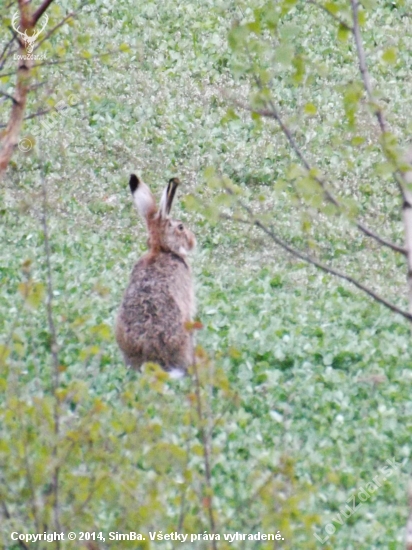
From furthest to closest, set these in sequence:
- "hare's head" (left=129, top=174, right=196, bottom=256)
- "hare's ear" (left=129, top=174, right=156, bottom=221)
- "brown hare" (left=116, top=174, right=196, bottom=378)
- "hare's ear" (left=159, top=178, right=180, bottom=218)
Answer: "hare's ear" (left=129, top=174, right=156, bottom=221) < "hare's head" (left=129, top=174, right=196, bottom=256) < "hare's ear" (left=159, top=178, right=180, bottom=218) < "brown hare" (left=116, top=174, right=196, bottom=378)

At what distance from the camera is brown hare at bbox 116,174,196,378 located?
7.54 meters

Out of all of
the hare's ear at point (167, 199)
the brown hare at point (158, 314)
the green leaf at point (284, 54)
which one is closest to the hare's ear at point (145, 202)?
the hare's ear at point (167, 199)

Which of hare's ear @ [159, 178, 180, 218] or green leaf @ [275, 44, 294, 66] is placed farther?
hare's ear @ [159, 178, 180, 218]

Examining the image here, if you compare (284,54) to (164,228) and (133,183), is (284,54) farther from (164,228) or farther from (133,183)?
(133,183)

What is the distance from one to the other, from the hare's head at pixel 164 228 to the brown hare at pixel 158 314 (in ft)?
0.23

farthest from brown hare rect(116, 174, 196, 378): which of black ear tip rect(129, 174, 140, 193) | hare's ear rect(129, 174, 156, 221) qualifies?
black ear tip rect(129, 174, 140, 193)

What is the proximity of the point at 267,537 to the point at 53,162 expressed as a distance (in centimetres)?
956

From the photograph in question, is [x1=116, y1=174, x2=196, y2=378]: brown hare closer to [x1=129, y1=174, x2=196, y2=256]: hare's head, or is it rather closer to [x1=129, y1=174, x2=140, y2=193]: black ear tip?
[x1=129, y1=174, x2=196, y2=256]: hare's head

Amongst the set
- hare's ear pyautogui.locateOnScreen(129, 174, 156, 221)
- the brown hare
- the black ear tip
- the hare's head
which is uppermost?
the black ear tip

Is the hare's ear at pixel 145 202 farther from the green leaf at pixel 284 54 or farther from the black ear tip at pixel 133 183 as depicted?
the green leaf at pixel 284 54

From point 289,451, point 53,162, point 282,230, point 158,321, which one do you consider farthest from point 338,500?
point 53,162

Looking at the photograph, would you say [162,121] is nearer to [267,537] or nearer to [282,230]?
[282,230]

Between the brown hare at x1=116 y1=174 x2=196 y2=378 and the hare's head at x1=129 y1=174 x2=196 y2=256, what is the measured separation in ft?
0.23

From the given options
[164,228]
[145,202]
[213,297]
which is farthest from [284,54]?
[213,297]
